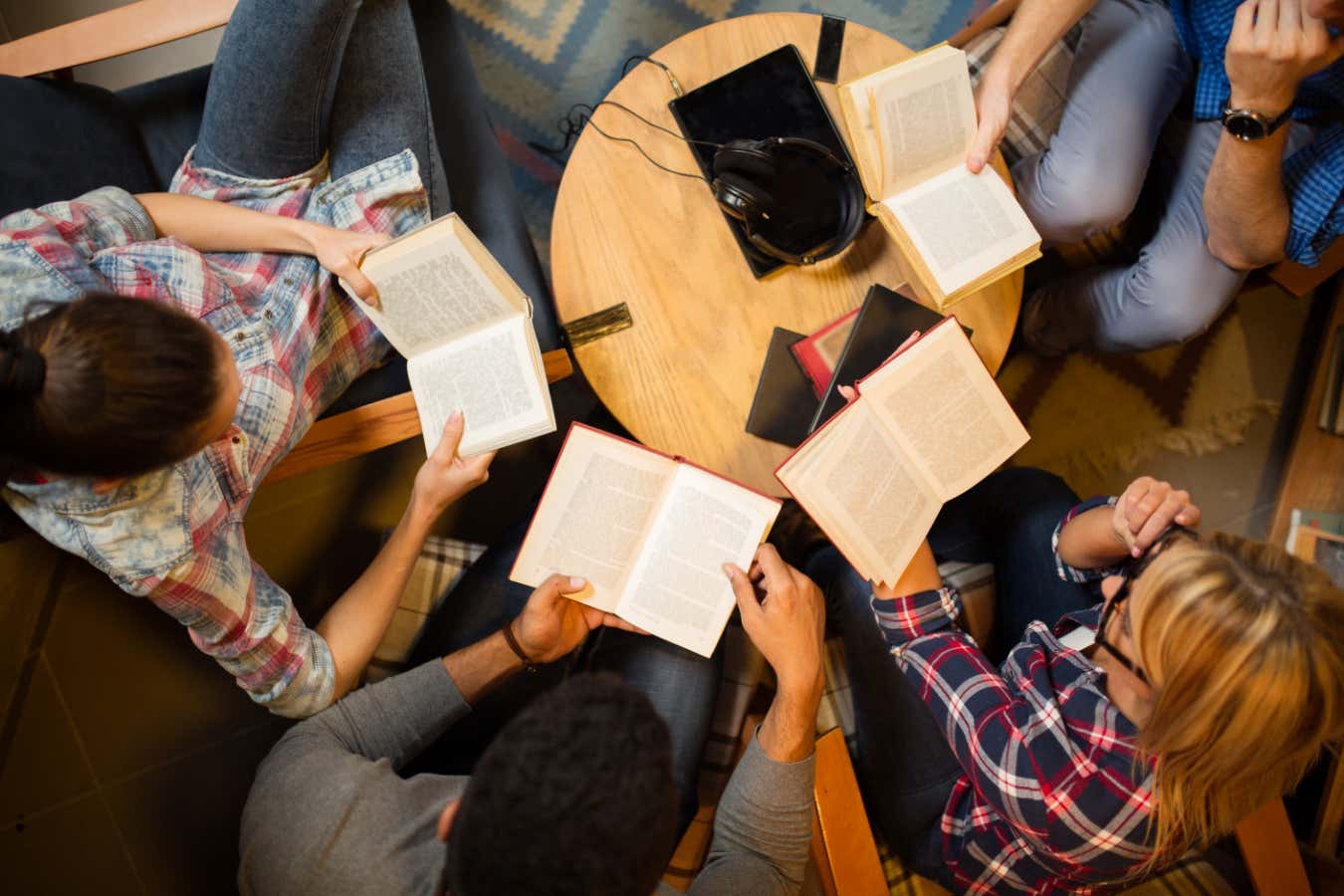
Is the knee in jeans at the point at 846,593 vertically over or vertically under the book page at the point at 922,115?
under

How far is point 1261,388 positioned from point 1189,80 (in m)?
0.85

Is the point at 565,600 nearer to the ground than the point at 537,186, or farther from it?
nearer to the ground

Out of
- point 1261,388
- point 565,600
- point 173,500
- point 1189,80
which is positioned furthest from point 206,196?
point 1261,388

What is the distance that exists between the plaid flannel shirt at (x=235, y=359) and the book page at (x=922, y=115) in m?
0.78

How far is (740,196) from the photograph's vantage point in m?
1.29

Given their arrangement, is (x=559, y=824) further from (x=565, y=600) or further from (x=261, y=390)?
(x=261, y=390)

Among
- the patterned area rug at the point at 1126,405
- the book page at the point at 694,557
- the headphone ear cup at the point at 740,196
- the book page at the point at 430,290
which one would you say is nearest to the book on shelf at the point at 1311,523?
the patterned area rug at the point at 1126,405

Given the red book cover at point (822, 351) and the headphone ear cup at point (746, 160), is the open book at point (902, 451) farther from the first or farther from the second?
the headphone ear cup at point (746, 160)

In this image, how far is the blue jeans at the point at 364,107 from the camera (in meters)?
1.31

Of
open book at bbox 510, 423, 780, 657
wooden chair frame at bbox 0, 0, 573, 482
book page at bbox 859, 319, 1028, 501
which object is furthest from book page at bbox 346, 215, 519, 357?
book page at bbox 859, 319, 1028, 501

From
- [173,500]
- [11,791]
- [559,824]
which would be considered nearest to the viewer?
[559,824]

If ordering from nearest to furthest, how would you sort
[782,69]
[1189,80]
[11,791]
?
1. [11,791]
2. [782,69]
3. [1189,80]

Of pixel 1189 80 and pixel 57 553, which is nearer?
pixel 57 553

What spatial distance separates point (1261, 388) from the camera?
203 centimetres
